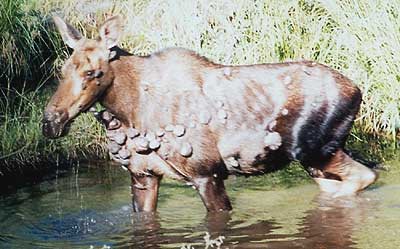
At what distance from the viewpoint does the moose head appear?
6.33m

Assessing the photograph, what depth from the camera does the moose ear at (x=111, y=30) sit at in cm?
648

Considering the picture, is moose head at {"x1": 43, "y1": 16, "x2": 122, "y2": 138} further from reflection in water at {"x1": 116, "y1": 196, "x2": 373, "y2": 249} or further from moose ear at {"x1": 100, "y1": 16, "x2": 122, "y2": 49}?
reflection in water at {"x1": 116, "y1": 196, "x2": 373, "y2": 249}

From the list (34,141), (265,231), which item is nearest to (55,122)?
(265,231)

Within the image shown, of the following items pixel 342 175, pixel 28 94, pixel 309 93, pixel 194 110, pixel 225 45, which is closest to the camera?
pixel 194 110

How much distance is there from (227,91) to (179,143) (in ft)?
1.81

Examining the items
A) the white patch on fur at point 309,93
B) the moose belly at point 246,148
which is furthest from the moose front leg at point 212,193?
the white patch on fur at point 309,93

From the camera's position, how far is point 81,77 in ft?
21.0

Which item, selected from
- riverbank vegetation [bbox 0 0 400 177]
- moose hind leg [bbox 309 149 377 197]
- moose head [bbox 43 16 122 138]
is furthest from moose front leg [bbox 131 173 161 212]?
riverbank vegetation [bbox 0 0 400 177]

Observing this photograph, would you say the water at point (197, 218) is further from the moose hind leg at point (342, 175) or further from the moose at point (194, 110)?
the moose at point (194, 110)

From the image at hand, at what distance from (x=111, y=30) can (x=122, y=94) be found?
46 cm

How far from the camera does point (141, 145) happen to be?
655 centimetres

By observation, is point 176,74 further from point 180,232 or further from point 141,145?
point 180,232

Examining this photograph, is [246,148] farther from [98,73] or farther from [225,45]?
[225,45]

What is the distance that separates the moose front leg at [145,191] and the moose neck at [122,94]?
17.8 inches
